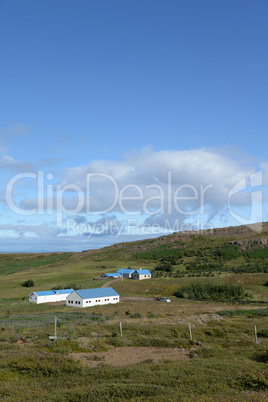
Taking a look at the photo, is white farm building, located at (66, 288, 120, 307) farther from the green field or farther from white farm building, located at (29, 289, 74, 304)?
the green field

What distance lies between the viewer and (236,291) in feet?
211

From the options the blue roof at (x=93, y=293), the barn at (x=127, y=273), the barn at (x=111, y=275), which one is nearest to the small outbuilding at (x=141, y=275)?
the barn at (x=127, y=273)

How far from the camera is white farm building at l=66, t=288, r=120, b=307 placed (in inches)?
2194

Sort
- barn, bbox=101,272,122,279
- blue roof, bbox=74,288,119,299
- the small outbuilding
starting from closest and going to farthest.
→ blue roof, bbox=74,288,119,299 → the small outbuilding → barn, bbox=101,272,122,279

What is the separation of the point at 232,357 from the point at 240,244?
104 m

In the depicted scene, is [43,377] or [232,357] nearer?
[43,377]

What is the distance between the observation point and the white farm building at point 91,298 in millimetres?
55719

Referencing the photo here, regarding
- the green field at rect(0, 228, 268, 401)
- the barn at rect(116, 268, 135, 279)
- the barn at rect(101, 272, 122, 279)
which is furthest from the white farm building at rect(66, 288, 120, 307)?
the barn at rect(116, 268, 135, 279)

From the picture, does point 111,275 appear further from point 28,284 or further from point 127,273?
point 28,284

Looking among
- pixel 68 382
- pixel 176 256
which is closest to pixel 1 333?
pixel 68 382

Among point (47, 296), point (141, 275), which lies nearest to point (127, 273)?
point (141, 275)

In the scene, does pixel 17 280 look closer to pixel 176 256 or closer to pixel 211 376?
pixel 176 256

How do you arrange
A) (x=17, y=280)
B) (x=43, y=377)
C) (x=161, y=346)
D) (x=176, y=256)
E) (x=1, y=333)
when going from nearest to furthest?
(x=43, y=377) < (x=161, y=346) < (x=1, y=333) < (x=17, y=280) < (x=176, y=256)

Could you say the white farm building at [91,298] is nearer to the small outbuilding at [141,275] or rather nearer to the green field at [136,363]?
the green field at [136,363]
